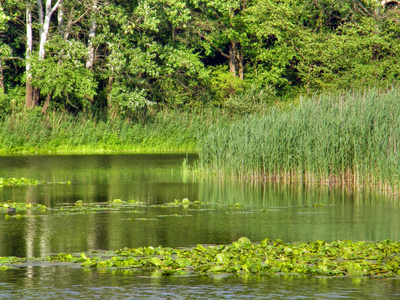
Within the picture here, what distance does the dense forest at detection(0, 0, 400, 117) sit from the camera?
26328mm

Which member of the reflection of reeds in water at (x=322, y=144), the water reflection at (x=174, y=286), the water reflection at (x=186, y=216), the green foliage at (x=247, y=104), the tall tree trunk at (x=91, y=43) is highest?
the tall tree trunk at (x=91, y=43)

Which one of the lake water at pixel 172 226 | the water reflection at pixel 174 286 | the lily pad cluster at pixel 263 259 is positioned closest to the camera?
the water reflection at pixel 174 286

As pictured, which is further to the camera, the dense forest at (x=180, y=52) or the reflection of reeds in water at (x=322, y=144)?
the dense forest at (x=180, y=52)

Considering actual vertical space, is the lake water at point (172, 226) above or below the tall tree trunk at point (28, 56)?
below

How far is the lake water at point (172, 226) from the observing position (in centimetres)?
619

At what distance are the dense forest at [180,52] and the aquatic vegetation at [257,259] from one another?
18063 millimetres

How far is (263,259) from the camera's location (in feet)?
24.0

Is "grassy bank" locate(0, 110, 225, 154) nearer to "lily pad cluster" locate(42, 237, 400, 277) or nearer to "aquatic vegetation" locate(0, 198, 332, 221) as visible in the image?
"aquatic vegetation" locate(0, 198, 332, 221)

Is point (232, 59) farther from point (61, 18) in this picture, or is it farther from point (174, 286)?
point (174, 286)

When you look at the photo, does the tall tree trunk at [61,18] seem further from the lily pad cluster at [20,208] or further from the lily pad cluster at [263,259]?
the lily pad cluster at [263,259]

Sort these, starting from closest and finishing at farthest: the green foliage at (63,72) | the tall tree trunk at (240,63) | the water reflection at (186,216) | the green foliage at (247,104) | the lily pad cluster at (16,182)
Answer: the water reflection at (186,216) < the lily pad cluster at (16,182) < the green foliage at (63,72) < the green foliage at (247,104) < the tall tree trunk at (240,63)

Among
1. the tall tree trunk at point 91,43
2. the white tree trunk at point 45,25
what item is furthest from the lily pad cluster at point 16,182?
the tall tree trunk at point 91,43

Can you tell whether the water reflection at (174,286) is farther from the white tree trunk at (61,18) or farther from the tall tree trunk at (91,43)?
the white tree trunk at (61,18)

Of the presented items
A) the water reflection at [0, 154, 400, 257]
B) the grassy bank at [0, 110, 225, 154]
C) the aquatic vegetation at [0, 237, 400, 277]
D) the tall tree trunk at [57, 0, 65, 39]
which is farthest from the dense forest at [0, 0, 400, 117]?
the aquatic vegetation at [0, 237, 400, 277]
